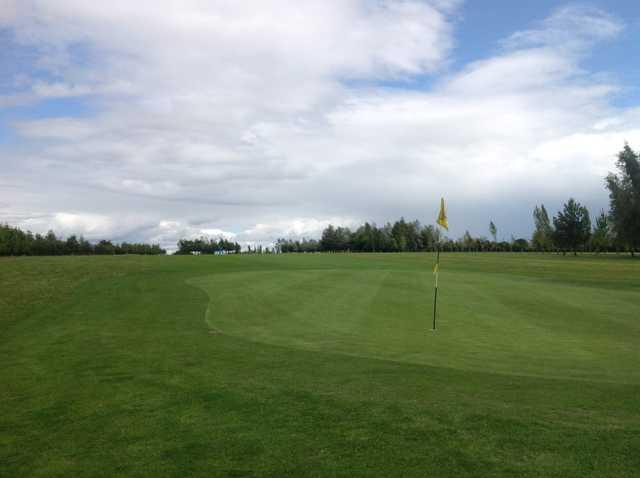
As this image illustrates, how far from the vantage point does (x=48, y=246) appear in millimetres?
114188

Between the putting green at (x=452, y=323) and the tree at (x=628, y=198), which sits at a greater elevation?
the tree at (x=628, y=198)

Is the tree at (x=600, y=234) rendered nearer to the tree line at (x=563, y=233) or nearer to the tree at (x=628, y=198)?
the tree line at (x=563, y=233)

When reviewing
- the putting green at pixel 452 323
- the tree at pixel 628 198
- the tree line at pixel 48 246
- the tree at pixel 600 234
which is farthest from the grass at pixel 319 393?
the tree at pixel 600 234

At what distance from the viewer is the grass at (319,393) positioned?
5.82 m

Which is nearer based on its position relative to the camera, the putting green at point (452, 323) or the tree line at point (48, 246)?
the putting green at point (452, 323)

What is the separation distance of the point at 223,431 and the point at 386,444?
88.9 inches

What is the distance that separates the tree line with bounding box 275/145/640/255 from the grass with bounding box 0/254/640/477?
5151 mm

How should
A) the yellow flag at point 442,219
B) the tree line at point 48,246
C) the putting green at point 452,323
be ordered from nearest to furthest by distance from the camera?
the putting green at point 452,323, the yellow flag at point 442,219, the tree line at point 48,246

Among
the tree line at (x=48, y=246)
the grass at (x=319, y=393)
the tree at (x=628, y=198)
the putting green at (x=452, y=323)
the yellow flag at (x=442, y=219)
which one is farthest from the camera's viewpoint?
the tree line at (x=48, y=246)

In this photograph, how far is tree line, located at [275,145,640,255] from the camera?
66.4 m

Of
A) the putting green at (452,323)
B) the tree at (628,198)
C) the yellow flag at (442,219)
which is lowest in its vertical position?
the putting green at (452,323)

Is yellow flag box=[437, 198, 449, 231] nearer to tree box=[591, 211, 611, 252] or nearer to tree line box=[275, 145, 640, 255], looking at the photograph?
tree line box=[275, 145, 640, 255]

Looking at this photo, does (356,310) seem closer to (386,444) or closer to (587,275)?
(386,444)

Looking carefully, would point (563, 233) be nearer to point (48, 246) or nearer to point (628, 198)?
point (628, 198)
